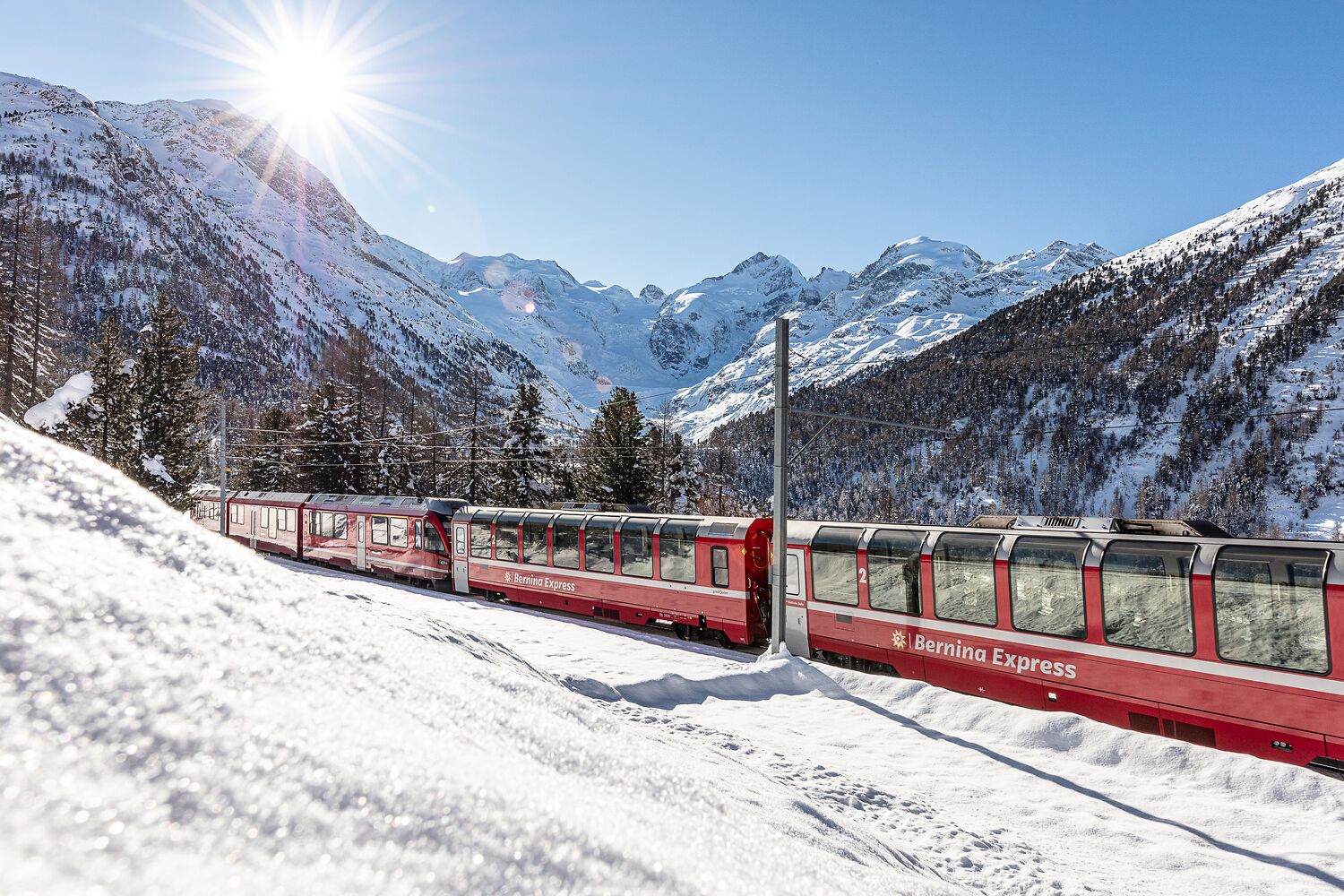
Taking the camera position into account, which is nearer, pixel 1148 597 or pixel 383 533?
pixel 1148 597

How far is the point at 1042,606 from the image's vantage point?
1082 centimetres

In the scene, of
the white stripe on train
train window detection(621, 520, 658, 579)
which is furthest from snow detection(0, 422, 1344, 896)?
train window detection(621, 520, 658, 579)

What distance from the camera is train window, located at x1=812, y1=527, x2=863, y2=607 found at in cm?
1362

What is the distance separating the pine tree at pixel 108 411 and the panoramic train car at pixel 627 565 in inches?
680

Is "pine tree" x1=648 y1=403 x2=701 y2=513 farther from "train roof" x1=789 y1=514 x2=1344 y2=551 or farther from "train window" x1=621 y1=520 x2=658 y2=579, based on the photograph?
"train roof" x1=789 y1=514 x2=1344 y2=551

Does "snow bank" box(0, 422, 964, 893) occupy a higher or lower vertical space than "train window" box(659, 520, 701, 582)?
higher

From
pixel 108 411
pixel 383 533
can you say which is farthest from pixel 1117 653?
pixel 108 411

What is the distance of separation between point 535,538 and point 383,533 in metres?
8.95

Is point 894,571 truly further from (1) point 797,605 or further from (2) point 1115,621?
(2) point 1115,621

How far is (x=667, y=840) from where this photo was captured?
2.40 metres

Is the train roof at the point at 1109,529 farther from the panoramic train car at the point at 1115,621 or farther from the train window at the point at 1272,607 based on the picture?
the train window at the point at 1272,607

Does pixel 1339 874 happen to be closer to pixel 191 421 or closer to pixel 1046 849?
pixel 1046 849

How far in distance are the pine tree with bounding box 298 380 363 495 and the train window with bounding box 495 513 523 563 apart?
1106 inches

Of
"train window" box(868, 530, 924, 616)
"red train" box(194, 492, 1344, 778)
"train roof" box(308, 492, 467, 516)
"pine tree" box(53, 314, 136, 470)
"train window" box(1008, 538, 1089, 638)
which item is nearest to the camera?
"red train" box(194, 492, 1344, 778)
